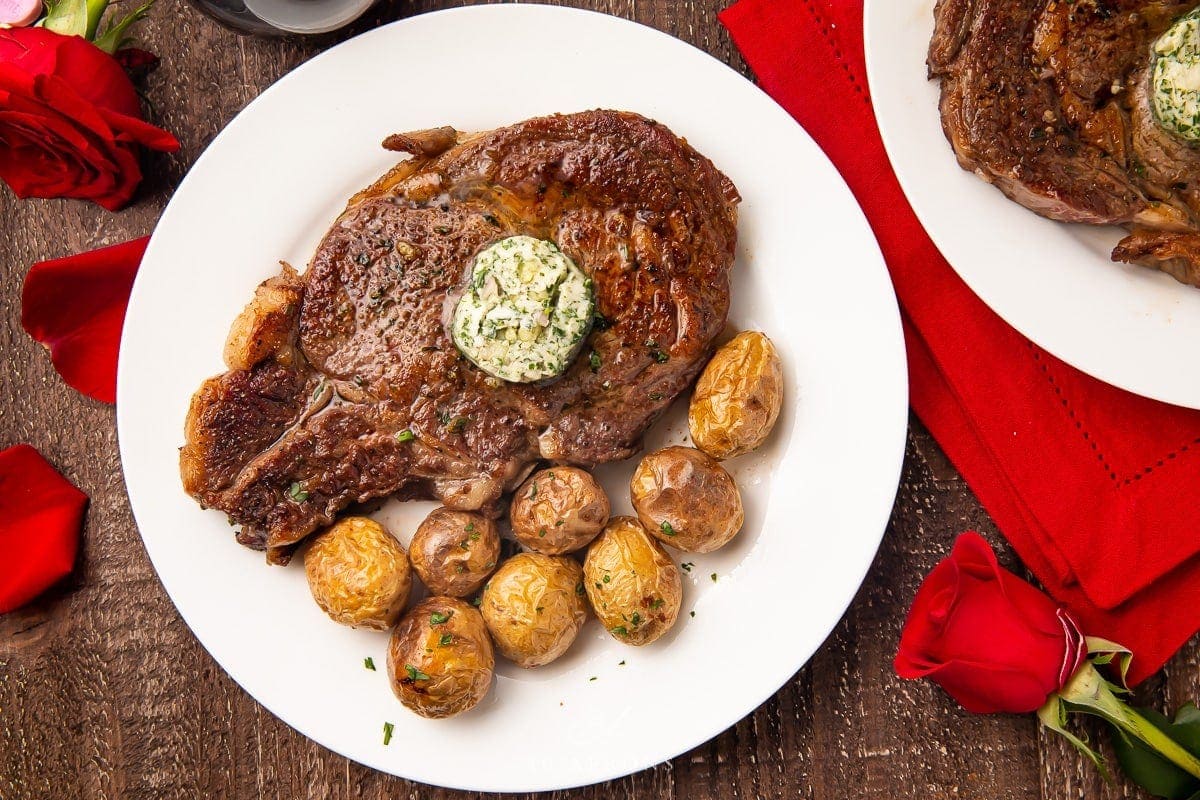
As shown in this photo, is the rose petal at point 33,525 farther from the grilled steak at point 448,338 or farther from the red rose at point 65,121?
the red rose at point 65,121

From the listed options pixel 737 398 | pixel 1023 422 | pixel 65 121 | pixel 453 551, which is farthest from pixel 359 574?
pixel 1023 422

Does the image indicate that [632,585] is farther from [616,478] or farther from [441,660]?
[441,660]

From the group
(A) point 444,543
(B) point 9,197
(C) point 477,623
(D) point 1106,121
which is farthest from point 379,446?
(D) point 1106,121

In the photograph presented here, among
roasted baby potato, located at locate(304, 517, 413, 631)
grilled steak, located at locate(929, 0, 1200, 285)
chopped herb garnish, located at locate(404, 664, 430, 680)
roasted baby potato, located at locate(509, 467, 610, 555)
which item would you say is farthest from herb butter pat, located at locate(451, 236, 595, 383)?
grilled steak, located at locate(929, 0, 1200, 285)

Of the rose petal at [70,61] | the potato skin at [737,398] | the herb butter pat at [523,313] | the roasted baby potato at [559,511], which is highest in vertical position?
the rose petal at [70,61]

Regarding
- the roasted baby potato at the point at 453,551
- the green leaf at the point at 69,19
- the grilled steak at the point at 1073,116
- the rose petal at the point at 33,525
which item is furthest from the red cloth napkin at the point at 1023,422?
the rose petal at the point at 33,525

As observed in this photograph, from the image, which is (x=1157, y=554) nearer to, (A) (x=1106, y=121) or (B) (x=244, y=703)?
(A) (x=1106, y=121)
